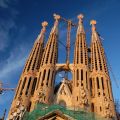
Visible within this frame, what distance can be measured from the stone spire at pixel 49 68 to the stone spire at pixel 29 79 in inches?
43.4

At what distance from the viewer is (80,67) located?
1468 inches

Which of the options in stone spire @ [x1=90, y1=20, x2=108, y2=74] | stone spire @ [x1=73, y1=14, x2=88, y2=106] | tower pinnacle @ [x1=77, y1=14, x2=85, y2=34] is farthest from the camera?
tower pinnacle @ [x1=77, y1=14, x2=85, y2=34]

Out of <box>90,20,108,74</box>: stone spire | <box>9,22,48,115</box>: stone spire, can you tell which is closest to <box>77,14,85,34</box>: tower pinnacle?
<box>90,20,108,74</box>: stone spire

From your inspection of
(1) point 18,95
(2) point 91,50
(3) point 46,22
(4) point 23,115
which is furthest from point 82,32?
(4) point 23,115

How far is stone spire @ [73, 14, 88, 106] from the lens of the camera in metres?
34.0

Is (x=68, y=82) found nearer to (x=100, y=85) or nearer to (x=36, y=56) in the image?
(x=100, y=85)

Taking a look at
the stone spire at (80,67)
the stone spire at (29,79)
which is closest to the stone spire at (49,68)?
the stone spire at (29,79)

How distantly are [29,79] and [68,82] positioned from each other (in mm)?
6141

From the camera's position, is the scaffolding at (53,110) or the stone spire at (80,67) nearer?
the scaffolding at (53,110)

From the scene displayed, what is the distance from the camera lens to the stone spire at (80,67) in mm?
34031

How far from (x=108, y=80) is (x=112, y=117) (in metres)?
7.08

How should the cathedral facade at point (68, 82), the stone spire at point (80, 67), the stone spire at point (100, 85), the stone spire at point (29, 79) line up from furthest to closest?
1. the stone spire at point (80, 67)
2. the stone spire at point (29, 79)
3. the cathedral facade at point (68, 82)
4. the stone spire at point (100, 85)

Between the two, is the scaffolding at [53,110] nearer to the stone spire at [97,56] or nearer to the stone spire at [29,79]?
the stone spire at [29,79]

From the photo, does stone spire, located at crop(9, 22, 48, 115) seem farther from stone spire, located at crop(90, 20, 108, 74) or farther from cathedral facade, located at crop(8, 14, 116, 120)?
stone spire, located at crop(90, 20, 108, 74)
